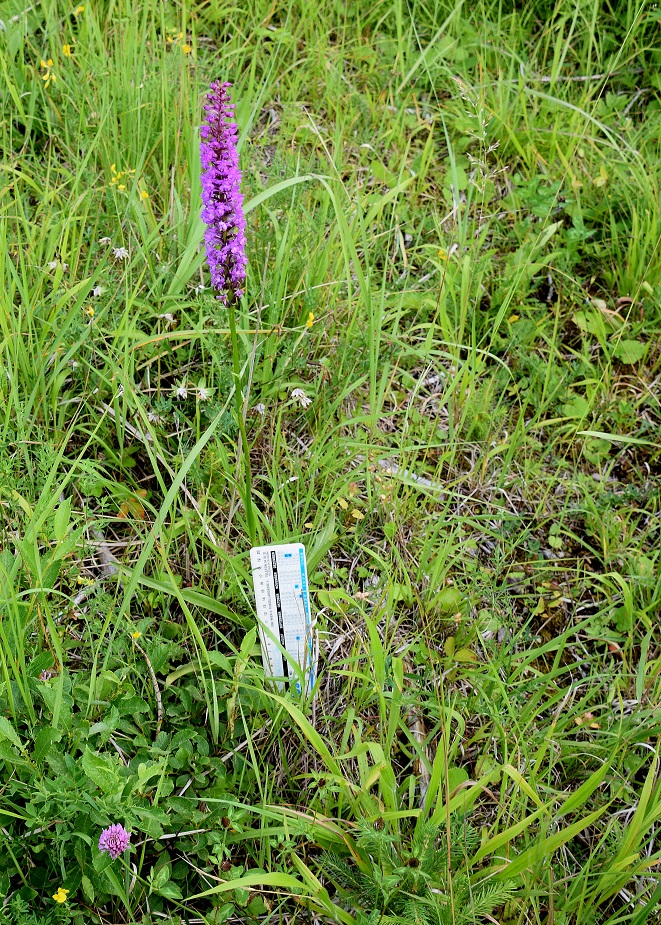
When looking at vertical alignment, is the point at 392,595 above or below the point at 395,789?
above

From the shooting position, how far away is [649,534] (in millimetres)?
2494

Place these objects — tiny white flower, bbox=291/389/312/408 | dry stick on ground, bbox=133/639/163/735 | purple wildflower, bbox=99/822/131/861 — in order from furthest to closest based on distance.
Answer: tiny white flower, bbox=291/389/312/408, dry stick on ground, bbox=133/639/163/735, purple wildflower, bbox=99/822/131/861

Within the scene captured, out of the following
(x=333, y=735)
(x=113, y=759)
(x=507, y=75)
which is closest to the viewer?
(x=113, y=759)

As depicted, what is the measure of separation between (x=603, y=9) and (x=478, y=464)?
2.68 metres

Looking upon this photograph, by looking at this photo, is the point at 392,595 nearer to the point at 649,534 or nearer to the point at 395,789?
the point at 395,789

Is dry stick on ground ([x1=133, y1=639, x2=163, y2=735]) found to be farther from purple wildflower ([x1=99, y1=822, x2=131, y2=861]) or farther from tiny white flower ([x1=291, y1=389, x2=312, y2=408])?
tiny white flower ([x1=291, y1=389, x2=312, y2=408])

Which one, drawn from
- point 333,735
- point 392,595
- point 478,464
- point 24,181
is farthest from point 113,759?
point 24,181

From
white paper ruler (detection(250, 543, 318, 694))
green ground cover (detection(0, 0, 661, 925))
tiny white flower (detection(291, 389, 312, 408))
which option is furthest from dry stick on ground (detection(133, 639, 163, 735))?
tiny white flower (detection(291, 389, 312, 408))

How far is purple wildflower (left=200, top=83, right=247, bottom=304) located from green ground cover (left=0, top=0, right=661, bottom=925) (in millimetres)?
311

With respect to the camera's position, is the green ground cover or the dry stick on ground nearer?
the green ground cover

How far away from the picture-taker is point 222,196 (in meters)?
1.52

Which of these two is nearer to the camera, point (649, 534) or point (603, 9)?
point (649, 534)

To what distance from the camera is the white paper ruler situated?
5.99ft

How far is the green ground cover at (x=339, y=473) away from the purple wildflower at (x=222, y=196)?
0.31 metres
